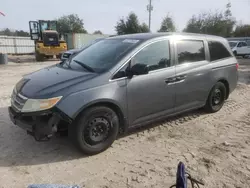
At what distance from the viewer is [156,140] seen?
372cm

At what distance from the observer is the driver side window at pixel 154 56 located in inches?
141

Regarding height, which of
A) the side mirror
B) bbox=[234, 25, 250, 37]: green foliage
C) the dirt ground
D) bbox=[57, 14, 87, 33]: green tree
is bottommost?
the dirt ground

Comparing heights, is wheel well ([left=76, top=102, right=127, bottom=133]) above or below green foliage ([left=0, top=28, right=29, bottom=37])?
below

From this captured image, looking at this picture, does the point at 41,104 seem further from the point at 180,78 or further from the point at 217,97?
the point at 217,97

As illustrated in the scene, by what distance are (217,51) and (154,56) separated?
6.24 feet

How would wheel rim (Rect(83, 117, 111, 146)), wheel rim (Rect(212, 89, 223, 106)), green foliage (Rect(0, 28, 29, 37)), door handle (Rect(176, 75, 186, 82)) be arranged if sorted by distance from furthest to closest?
1. green foliage (Rect(0, 28, 29, 37))
2. wheel rim (Rect(212, 89, 223, 106))
3. door handle (Rect(176, 75, 186, 82))
4. wheel rim (Rect(83, 117, 111, 146))

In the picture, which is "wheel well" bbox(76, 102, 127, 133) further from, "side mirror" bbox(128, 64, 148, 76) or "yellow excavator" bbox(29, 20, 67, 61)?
"yellow excavator" bbox(29, 20, 67, 61)

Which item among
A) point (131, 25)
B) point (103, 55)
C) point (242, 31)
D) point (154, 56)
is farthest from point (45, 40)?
point (242, 31)

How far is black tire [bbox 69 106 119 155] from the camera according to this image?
3035 mm

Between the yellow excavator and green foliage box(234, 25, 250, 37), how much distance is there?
118 ft

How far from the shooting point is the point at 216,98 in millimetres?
5016

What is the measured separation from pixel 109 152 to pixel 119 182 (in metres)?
0.74

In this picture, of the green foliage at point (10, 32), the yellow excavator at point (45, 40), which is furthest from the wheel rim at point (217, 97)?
the green foliage at point (10, 32)

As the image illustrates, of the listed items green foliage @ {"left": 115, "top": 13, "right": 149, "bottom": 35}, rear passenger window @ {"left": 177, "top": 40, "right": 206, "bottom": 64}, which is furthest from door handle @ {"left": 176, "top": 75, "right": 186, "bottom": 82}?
green foliage @ {"left": 115, "top": 13, "right": 149, "bottom": 35}
